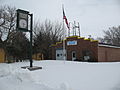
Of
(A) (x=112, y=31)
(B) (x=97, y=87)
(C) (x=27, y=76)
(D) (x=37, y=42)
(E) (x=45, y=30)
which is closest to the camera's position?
(B) (x=97, y=87)

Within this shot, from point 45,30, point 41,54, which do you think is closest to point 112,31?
point 45,30

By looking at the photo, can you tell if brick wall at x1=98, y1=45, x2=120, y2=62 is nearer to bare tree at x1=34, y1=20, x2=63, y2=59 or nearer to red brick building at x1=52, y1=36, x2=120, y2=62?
red brick building at x1=52, y1=36, x2=120, y2=62

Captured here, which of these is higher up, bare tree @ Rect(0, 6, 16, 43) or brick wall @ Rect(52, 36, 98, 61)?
bare tree @ Rect(0, 6, 16, 43)

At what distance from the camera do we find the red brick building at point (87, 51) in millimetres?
19575

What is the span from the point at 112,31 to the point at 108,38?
329 cm

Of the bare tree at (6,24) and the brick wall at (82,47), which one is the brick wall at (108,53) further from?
the bare tree at (6,24)

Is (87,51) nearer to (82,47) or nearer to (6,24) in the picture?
(82,47)

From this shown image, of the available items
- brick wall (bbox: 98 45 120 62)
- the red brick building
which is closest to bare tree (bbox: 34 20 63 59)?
the red brick building

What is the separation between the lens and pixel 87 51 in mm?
20516

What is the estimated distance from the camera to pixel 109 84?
5.27 m

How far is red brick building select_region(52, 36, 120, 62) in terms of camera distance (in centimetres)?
1958

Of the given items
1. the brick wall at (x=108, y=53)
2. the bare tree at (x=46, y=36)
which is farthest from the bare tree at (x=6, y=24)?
the brick wall at (x=108, y=53)

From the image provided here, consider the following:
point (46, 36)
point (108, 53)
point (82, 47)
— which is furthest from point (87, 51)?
point (46, 36)

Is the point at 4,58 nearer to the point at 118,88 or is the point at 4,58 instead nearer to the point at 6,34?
the point at 6,34
